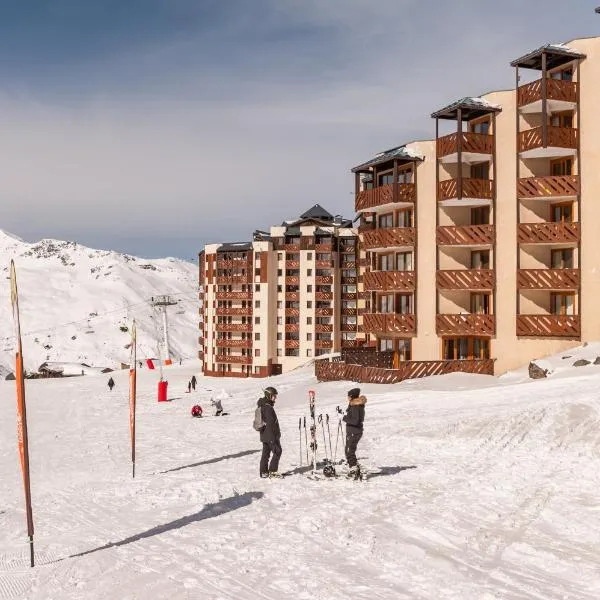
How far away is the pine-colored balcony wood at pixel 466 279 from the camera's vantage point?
40.9 m

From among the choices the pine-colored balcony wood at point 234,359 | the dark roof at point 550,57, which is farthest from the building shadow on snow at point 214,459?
the pine-colored balcony wood at point 234,359

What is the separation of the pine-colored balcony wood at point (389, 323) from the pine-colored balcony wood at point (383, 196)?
7.39m

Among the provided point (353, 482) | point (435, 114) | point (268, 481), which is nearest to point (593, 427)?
point (353, 482)

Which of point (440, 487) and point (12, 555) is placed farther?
point (440, 487)

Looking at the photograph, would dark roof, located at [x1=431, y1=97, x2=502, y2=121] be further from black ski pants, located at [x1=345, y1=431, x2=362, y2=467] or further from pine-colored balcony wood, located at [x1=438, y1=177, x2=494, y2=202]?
black ski pants, located at [x1=345, y1=431, x2=362, y2=467]

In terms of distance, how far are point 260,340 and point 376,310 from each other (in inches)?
1499

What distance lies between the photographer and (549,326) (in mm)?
38250

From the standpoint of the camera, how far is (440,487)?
15133mm

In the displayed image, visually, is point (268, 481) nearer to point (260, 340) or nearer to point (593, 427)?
point (593, 427)

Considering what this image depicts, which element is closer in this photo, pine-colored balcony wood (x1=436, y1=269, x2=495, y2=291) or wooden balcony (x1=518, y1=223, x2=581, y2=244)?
wooden balcony (x1=518, y1=223, x2=581, y2=244)

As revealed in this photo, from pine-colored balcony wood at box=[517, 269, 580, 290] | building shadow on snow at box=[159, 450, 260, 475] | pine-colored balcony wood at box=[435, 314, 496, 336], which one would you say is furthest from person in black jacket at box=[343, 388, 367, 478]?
pine-colored balcony wood at box=[435, 314, 496, 336]

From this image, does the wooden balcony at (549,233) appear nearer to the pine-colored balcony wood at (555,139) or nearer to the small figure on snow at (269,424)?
the pine-colored balcony wood at (555,139)

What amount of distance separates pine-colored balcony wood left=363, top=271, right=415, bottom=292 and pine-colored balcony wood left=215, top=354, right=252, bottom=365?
136 ft

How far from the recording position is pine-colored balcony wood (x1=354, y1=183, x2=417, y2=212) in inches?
1761
